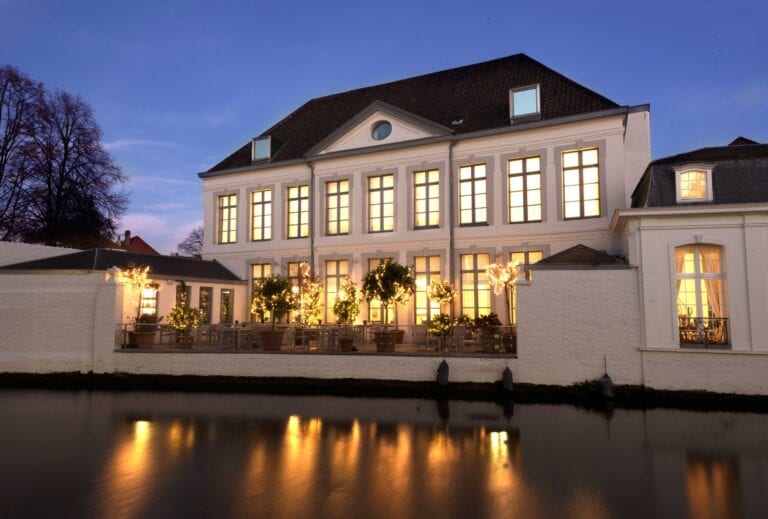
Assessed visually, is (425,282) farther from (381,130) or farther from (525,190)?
(381,130)

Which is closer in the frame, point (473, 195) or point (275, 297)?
point (275, 297)

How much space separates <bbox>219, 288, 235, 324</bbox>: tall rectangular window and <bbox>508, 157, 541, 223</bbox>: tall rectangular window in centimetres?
1120

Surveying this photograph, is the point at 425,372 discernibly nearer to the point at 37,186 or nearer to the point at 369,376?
the point at 369,376

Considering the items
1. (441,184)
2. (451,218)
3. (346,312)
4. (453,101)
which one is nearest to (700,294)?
(451,218)

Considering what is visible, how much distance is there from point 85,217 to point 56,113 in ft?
16.9

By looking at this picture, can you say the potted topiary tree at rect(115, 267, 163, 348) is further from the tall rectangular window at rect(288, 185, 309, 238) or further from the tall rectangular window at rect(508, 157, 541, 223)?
the tall rectangular window at rect(508, 157, 541, 223)

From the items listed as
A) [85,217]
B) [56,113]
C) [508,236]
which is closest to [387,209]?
[508,236]

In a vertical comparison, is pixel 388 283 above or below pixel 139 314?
above

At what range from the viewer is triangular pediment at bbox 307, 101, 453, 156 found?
18500mm

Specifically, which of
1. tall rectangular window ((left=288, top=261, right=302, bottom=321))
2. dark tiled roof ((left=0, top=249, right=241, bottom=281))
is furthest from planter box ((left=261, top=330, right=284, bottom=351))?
dark tiled roof ((left=0, top=249, right=241, bottom=281))

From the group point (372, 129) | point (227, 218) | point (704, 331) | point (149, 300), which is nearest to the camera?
point (704, 331)

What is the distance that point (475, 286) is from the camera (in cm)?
1752

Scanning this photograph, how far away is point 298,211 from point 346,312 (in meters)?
6.46

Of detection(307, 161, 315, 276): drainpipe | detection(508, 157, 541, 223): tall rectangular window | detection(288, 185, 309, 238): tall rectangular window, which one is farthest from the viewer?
detection(288, 185, 309, 238): tall rectangular window
